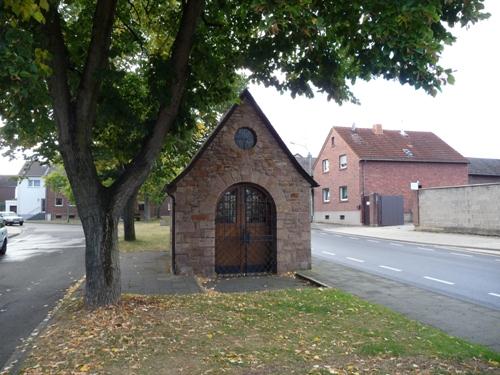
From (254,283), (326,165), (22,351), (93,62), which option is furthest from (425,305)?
(326,165)

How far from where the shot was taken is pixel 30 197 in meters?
70.9

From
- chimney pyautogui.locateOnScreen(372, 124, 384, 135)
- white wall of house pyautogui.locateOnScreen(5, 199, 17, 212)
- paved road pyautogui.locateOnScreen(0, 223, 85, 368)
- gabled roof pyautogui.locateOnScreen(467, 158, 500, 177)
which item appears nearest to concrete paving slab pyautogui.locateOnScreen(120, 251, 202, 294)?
paved road pyautogui.locateOnScreen(0, 223, 85, 368)

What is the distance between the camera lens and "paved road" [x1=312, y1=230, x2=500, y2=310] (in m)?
11.1

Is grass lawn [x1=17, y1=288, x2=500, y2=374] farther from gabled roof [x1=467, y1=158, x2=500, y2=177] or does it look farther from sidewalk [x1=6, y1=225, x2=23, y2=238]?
gabled roof [x1=467, y1=158, x2=500, y2=177]

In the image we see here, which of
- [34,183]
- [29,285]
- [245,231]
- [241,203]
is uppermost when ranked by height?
[34,183]

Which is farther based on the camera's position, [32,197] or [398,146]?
[32,197]

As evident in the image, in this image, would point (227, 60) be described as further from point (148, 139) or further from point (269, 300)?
point (269, 300)

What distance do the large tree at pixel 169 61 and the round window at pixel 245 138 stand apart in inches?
92.4

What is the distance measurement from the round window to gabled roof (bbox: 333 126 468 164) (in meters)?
27.4

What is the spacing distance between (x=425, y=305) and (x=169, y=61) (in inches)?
274

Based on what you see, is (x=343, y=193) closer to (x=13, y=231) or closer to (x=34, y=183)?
(x=13, y=231)

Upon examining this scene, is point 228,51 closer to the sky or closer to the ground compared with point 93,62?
closer to the sky

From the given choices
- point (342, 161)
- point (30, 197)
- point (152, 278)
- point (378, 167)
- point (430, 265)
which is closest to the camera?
point (152, 278)

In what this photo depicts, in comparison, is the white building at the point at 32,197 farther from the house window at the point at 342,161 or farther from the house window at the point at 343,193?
the house window at the point at 343,193
